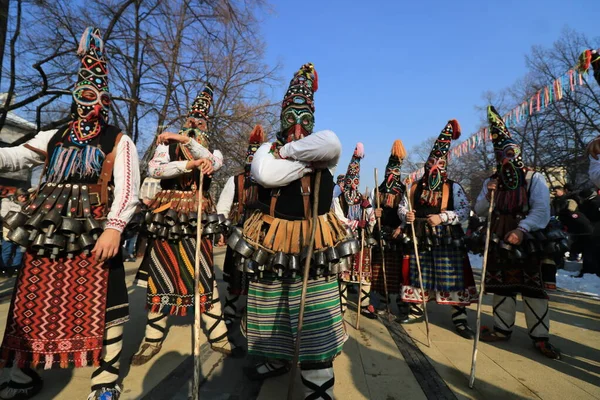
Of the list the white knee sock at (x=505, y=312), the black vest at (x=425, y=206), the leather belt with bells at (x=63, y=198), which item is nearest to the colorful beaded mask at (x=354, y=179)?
the black vest at (x=425, y=206)

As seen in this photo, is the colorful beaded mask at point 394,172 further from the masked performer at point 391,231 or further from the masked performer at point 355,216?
the masked performer at point 355,216

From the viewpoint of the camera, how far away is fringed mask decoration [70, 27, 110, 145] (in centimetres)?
228

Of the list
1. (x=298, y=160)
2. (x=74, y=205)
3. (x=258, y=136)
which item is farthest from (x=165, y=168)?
(x=258, y=136)

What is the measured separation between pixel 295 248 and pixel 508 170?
9.76 feet

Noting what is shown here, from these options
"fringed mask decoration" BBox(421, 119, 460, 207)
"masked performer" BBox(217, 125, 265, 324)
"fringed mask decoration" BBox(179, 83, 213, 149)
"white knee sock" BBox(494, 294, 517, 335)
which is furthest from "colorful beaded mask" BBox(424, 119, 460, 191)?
"fringed mask decoration" BBox(179, 83, 213, 149)

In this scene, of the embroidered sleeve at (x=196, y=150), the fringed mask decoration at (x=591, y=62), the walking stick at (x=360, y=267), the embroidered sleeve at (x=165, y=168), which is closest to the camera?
the fringed mask decoration at (x=591, y=62)

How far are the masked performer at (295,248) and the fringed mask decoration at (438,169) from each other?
8.06 feet

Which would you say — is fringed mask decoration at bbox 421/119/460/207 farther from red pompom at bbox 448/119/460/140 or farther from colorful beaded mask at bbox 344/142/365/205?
colorful beaded mask at bbox 344/142/365/205

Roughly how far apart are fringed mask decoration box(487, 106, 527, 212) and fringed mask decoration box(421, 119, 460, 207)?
1.89 feet

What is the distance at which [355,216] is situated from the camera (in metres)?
5.81

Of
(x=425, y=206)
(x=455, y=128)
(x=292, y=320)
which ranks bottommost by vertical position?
(x=292, y=320)

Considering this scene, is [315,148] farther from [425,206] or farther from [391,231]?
[391,231]

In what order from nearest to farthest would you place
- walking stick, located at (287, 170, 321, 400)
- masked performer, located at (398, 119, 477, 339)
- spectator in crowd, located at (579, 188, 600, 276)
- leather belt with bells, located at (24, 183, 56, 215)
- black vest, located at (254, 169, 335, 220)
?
walking stick, located at (287, 170, 321, 400)
leather belt with bells, located at (24, 183, 56, 215)
black vest, located at (254, 169, 335, 220)
masked performer, located at (398, 119, 477, 339)
spectator in crowd, located at (579, 188, 600, 276)

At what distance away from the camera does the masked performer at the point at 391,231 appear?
16.3ft
